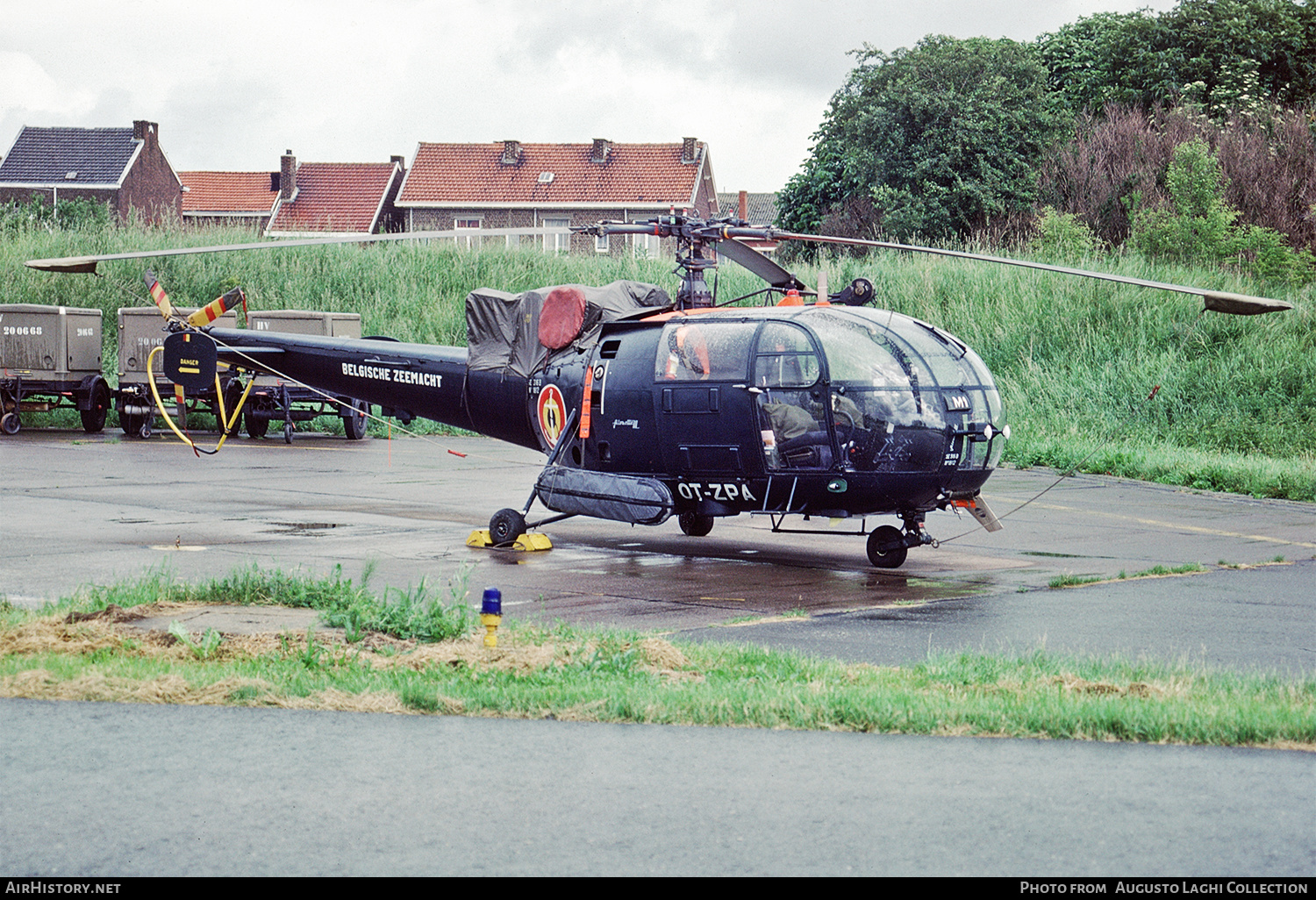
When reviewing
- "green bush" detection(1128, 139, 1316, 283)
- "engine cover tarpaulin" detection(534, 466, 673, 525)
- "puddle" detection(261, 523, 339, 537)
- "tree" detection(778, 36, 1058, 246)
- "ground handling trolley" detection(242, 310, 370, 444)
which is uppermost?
"tree" detection(778, 36, 1058, 246)

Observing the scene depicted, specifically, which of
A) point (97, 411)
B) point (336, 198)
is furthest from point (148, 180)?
point (97, 411)

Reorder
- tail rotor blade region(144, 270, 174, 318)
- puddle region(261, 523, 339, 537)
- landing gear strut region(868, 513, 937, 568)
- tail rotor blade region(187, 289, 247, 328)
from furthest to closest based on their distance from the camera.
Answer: tail rotor blade region(144, 270, 174, 318)
tail rotor blade region(187, 289, 247, 328)
puddle region(261, 523, 339, 537)
landing gear strut region(868, 513, 937, 568)

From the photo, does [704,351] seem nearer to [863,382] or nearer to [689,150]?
[863,382]

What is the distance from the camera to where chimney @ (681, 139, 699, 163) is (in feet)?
221

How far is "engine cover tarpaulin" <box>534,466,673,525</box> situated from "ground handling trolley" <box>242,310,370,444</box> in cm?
1288

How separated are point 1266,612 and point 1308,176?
32.1m

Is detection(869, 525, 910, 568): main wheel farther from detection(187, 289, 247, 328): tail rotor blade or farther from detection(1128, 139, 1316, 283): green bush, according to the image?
detection(1128, 139, 1316, 283): green bush

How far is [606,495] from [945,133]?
33172 mm

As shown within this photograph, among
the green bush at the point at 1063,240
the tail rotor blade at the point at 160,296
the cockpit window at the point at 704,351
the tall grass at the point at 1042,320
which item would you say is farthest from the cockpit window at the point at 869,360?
the green bush at the point at 1063,240

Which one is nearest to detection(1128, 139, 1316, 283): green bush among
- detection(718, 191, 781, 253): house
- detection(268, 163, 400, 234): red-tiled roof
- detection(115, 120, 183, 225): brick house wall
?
detection(718, 191, 781, 253): house

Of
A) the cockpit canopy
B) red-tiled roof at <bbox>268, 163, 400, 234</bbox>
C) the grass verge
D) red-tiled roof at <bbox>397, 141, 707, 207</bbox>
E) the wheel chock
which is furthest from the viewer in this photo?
red-tiled roof at <bbox>268, 163, 400, 234</bbox>

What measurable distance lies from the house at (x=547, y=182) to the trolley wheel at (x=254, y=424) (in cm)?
3729

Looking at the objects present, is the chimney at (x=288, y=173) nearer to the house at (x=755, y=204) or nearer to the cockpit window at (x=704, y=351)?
the house at (x=755, y=204)

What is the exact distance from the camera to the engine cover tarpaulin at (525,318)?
14031mm
